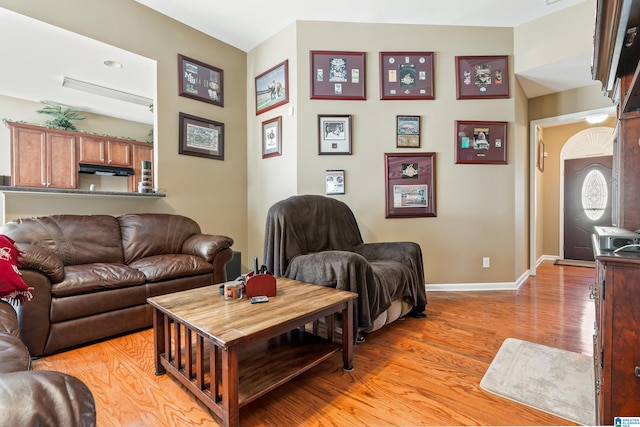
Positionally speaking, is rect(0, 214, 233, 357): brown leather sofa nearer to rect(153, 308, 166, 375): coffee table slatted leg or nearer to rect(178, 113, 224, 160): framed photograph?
rect(153, 308, 166, 375): coffee table slatted leg

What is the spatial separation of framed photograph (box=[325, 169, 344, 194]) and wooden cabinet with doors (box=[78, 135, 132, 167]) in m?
4.28

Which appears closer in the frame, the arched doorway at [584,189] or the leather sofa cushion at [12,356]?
the leather sofa cushion at [12,356]

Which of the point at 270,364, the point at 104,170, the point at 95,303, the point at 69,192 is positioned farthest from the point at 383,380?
the point at 104,170

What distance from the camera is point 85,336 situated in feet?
6.59

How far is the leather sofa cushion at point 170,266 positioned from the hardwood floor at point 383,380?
0.44 metres

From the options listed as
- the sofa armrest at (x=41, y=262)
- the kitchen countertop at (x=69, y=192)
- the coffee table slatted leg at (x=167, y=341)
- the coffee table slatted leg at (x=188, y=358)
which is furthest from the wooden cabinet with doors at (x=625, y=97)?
the kitchen countertop at (x=69, y=192)

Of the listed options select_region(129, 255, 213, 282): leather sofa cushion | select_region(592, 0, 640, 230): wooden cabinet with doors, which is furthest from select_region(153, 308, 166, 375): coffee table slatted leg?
select_region(592, 0, 640, 230): wooden cabinet with doors

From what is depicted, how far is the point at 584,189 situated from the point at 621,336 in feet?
17.9

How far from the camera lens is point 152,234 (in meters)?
2.83

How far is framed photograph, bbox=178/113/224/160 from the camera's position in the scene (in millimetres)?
3344

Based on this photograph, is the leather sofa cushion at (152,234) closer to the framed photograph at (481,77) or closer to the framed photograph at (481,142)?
the framed photograph at (481,142)

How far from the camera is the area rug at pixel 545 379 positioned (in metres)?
1.40

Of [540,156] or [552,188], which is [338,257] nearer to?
[540,156]

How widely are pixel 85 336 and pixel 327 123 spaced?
276cm
